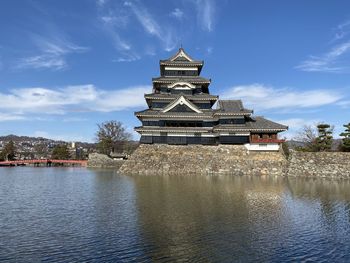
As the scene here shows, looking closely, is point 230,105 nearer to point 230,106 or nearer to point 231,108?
point 230,106

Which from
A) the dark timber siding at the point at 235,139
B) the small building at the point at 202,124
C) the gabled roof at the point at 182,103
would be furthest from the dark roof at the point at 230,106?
the dark timber siding at the point at 235,139

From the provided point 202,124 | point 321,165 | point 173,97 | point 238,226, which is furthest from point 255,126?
point 238,226

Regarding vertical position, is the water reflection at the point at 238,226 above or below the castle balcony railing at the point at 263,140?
below

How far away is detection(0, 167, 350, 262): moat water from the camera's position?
28.5ft

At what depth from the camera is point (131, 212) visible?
13.9 meters

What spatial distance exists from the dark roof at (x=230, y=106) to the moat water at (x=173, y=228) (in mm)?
19105

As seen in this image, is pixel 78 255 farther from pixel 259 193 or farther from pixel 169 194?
pixel 259 193

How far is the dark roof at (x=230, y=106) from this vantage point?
37.1m

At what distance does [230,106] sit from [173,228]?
2804 centimetres

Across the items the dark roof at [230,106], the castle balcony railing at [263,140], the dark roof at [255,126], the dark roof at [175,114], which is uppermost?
the dark roof at [230,106]

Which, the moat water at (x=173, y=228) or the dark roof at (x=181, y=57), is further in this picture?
the dark roof at (x=181, y=57)

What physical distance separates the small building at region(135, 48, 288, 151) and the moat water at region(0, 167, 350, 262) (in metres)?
17.8

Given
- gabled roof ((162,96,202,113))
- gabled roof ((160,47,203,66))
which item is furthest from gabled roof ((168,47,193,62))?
gabled roof ((162,96,202,113))

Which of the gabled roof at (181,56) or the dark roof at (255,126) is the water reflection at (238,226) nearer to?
the dark roof at (255,126)
